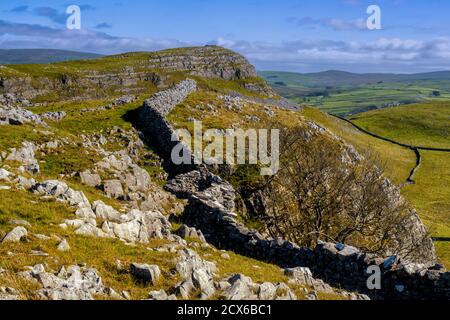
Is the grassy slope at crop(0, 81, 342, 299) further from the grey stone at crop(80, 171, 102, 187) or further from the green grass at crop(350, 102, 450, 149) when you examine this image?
the green grass at crop(350, 102, 450, 149)

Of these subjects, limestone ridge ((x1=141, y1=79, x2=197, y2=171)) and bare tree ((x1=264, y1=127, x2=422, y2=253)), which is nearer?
bare tree ((x1=264, y1=127, x2=422, y2=253))

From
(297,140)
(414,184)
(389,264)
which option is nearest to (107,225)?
(389,264)

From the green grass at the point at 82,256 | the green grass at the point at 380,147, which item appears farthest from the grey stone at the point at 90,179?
the green grass at the point at 380,147

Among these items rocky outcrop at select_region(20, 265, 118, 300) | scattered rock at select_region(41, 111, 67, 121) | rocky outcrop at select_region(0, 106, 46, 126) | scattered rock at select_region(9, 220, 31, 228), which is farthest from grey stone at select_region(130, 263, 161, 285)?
scattered rock at select_region(41, 111, 67, 121)

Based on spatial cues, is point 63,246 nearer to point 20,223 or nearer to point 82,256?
point 82,256

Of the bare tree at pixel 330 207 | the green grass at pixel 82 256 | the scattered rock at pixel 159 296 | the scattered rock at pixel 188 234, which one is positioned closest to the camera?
the scattered rock at pixel 159 296

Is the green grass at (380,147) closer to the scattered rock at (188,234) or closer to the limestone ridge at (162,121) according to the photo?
the limestone ridge at (162,121)
